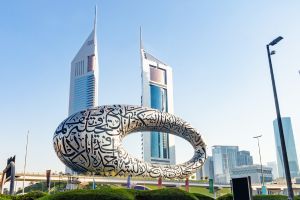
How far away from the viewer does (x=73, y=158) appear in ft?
121

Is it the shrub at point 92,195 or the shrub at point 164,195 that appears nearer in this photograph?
the shrub at point 92,195

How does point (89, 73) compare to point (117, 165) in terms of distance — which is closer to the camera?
point (117, 165)

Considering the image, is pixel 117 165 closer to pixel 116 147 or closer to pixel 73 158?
pixel 116 147

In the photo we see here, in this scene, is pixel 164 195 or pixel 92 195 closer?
pixel 92 195

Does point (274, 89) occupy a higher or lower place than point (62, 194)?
higher

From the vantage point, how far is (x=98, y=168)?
122 feet

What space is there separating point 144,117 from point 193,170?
947cm

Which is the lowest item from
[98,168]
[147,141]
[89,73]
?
[98,168]

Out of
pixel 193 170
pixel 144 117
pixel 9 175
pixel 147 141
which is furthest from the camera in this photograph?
pixel 147 141

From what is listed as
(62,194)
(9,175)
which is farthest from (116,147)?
(62,194)

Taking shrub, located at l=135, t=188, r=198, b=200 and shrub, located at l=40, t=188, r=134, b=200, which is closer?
shrub, located at l=40, t=188, r=134, b=200

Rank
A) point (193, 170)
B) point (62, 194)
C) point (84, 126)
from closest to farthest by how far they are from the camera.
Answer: point (62, 194), point (84, 126), point (193, 170)

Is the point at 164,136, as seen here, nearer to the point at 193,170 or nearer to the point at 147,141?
the point at 147,141

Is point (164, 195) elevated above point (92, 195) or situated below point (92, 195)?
below
